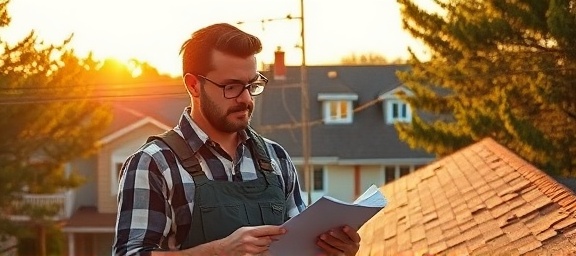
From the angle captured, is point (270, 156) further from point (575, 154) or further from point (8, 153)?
point (8, 153)

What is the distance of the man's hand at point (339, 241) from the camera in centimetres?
296

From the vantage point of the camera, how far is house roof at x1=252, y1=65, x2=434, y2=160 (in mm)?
32844

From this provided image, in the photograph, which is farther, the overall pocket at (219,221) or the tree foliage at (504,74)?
the tree foliage at (504,74)

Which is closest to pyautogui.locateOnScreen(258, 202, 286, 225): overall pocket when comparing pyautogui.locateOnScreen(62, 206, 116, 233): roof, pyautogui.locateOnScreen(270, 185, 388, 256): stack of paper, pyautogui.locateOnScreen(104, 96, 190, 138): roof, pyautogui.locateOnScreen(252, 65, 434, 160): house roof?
pyautogui.locateOnScreen(270, 185, 388, 256): stack of paper

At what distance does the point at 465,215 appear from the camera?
8.55m

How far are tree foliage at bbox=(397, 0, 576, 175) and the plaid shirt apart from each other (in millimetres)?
14343

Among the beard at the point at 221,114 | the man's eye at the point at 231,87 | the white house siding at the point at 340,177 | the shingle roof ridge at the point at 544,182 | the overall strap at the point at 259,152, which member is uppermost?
the man's eye at the point at 231,87

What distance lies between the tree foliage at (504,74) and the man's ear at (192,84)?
566 inches

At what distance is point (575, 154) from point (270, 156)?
16.2 meters

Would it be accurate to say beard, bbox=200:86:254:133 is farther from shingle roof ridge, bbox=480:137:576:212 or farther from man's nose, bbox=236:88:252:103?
shingle roof ridge, bbox=480:137:576:212

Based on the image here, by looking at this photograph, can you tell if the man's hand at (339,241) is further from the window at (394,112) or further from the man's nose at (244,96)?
the window at (394,112)

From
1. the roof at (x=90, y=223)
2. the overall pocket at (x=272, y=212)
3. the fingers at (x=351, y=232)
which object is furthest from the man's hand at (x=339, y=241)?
the roof at (x=90, y=223)

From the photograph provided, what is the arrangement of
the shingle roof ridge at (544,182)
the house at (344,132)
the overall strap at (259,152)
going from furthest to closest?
the house at (344,132) → the shingle roof ridge at (544,182) → the overall strap at (259,152)

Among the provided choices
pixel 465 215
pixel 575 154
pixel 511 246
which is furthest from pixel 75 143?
pixel 511 246
